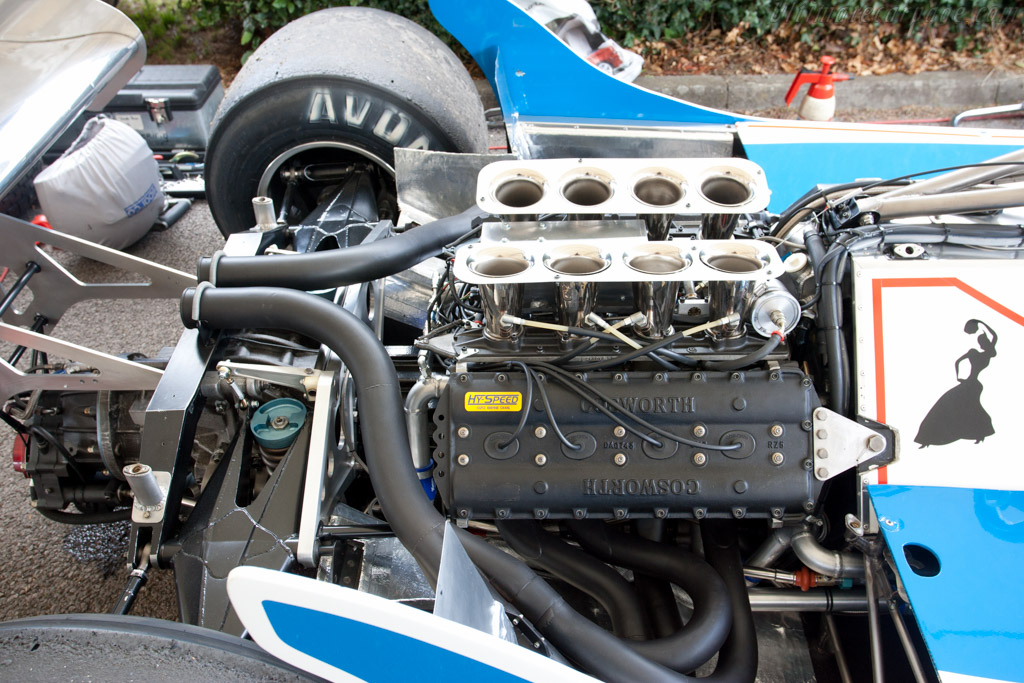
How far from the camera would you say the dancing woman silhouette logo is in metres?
1.39

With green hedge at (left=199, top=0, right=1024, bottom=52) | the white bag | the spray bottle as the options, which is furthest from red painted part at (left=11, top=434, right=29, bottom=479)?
green hedge at (left=199, top=0, right=1024, bottom=52)

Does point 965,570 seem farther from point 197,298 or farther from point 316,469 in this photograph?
point 197,298

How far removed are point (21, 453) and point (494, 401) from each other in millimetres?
1358

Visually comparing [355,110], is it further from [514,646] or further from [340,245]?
[514,646]

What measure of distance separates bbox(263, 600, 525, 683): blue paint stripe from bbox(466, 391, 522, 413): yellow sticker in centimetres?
51

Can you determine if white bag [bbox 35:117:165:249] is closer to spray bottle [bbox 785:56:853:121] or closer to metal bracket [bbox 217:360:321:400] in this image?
metal bracket [bbox 217:360:321:400]

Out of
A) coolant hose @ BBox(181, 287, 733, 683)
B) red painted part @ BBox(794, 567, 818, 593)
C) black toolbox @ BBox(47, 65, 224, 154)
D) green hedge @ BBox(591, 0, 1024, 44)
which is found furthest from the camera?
green hedge @ BBox(591, 0, 1024, 44)

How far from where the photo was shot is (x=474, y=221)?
71.4 inches

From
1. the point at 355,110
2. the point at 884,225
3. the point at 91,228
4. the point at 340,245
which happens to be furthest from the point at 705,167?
the point at 91,228

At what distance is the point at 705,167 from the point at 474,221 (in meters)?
0.60

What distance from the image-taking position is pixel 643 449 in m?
1.41

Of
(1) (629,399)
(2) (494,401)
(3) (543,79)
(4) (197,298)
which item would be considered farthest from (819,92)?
(4) (197,298)

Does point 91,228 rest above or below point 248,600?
below

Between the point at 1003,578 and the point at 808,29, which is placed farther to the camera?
the point at 808,29
